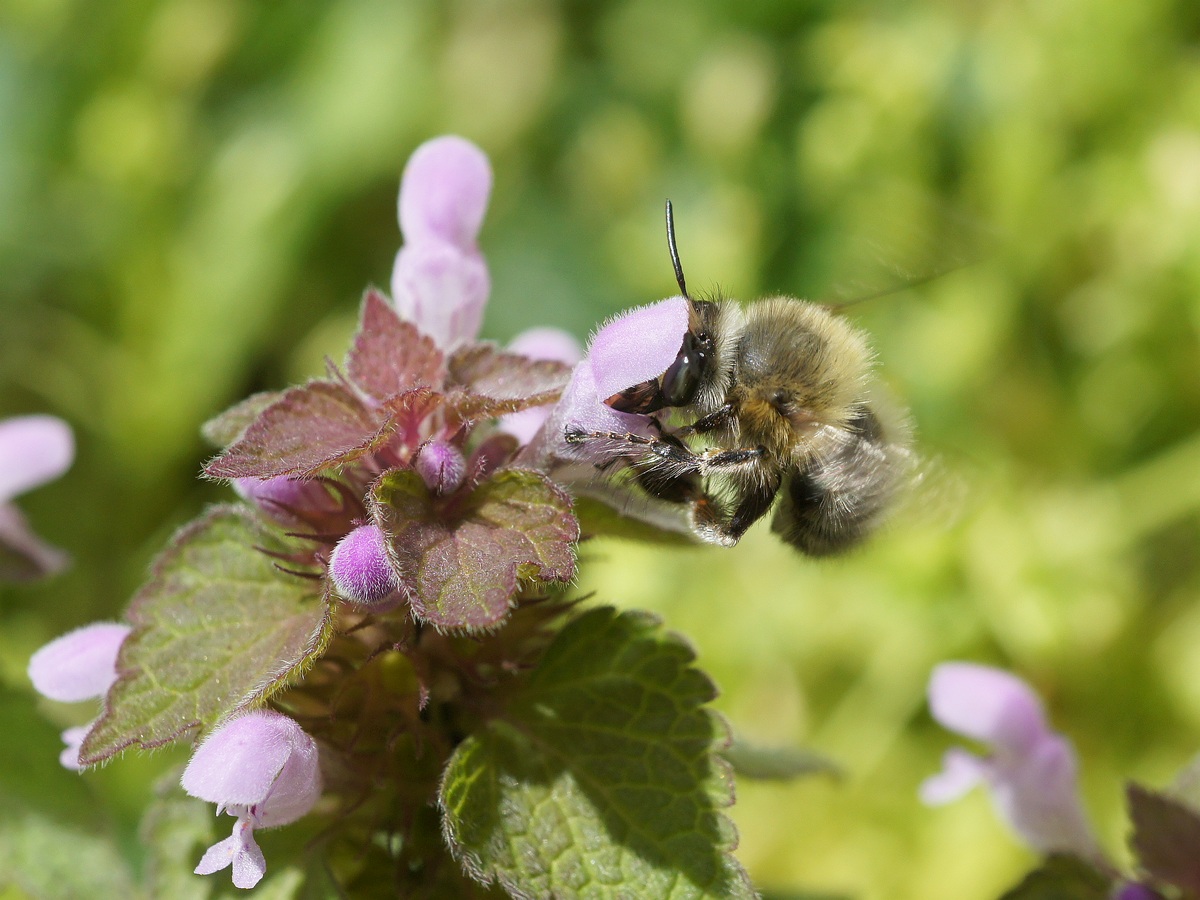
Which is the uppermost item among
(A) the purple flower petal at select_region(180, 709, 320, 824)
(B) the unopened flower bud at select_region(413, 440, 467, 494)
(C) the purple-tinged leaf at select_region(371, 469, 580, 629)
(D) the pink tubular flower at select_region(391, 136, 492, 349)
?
(D) the pink tubular flower at select_region(391, 136, 492, 349)

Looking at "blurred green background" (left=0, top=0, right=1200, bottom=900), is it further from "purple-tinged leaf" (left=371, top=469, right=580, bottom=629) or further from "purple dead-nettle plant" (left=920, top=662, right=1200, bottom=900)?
"purple-tinged leaf" (left=371, top=469, right=580, bottom=629)

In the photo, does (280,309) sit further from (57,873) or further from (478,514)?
(478,514)

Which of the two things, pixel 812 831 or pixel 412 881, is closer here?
pixel 412 881

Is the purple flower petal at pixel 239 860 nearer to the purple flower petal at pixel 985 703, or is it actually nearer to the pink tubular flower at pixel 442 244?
the pink tubular flower at pixel 442 244

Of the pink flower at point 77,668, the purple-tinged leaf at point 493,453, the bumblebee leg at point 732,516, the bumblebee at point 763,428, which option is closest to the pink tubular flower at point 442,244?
the purple-tinged leaf at point 493,453

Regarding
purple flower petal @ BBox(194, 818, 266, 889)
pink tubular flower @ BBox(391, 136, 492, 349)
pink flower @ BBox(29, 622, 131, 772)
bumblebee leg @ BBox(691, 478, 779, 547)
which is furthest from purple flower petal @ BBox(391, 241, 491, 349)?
purple flower petal @ BBox(194, 818, 266, 889)

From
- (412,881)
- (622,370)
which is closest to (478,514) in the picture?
(622,370)
